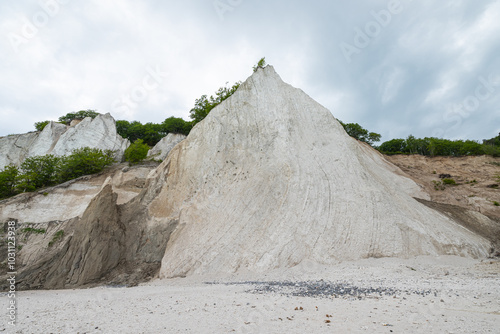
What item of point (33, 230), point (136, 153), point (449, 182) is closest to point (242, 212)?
point (33, 230)

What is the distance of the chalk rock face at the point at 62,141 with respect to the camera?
3105 centimetres

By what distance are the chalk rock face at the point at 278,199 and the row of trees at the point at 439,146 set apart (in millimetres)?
16760

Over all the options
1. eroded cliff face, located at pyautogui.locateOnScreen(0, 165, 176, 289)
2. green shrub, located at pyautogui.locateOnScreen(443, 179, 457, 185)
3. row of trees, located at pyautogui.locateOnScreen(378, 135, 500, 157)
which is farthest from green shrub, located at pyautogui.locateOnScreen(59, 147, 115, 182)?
row of trees, located at pyautogui.locateOnScreen(378, 135, 500, 157)

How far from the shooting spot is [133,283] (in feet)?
42.2

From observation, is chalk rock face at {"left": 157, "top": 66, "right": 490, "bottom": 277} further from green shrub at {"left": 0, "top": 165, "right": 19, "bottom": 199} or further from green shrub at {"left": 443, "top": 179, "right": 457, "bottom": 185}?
green shrub at {"left": 0, "top": 165, "right": 19, "bottom": 199}

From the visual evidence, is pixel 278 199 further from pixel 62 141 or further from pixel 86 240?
pixel 62 141

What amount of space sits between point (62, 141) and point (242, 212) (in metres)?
28.1

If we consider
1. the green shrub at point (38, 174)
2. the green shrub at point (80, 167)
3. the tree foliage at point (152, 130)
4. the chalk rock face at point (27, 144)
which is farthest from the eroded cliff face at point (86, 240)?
the tree foliage at point (152, 130)

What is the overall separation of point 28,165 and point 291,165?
23.6m

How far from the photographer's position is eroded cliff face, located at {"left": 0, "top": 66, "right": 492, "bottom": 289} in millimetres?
12133

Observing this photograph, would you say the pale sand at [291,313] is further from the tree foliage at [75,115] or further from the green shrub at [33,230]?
the tree foliage at [75,115]

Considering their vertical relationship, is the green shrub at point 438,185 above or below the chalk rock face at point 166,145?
below

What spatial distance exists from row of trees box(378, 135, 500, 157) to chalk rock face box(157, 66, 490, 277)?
16760 millimetres

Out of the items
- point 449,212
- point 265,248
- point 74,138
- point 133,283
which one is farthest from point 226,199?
point 74,138
